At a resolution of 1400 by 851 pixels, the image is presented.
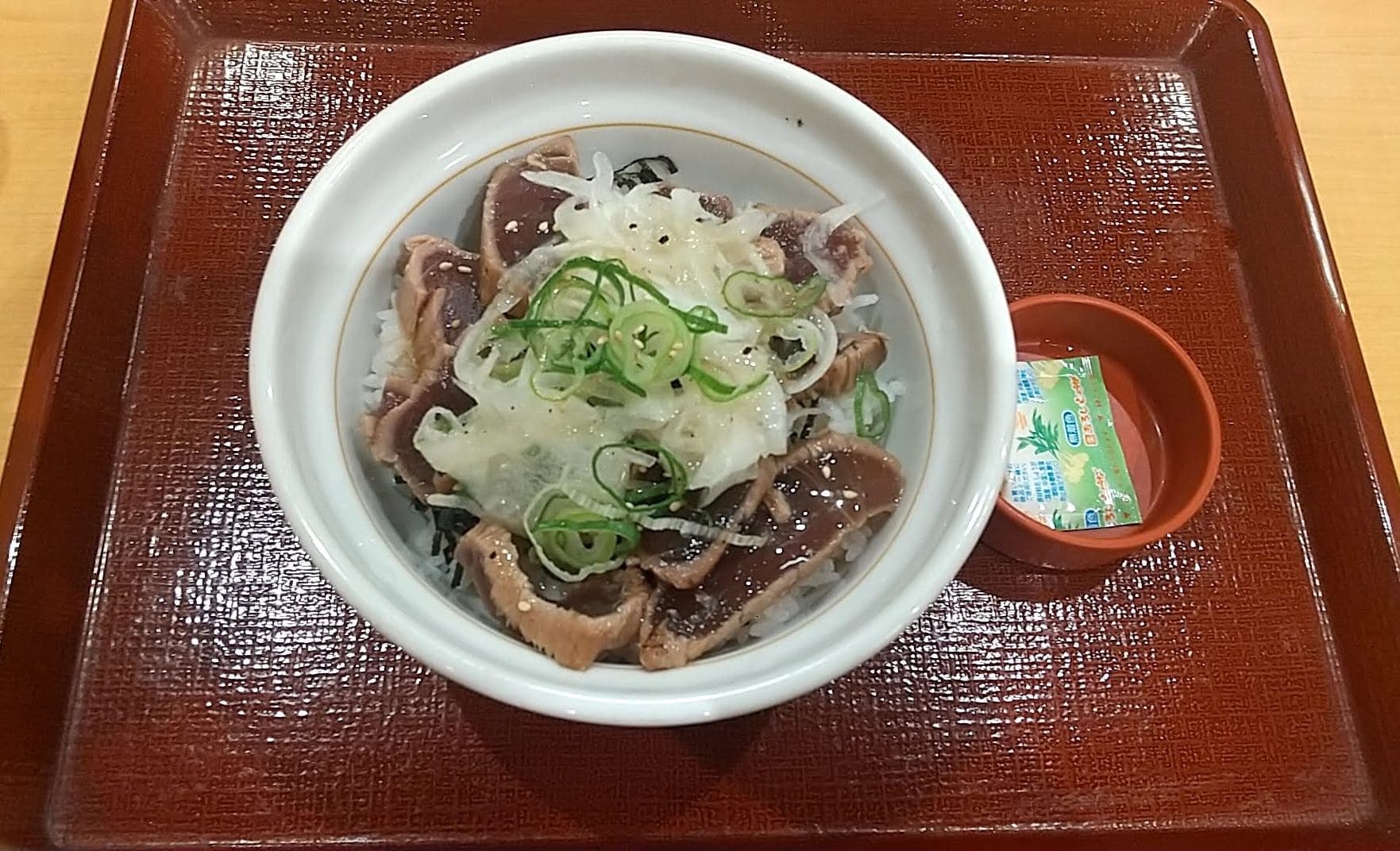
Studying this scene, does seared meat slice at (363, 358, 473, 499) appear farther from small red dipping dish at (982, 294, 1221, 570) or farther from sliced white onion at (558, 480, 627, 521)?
small red dipping dish at (982, 294, 1221, 570)

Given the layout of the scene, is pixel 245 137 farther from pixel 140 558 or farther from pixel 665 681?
pixel 665 681

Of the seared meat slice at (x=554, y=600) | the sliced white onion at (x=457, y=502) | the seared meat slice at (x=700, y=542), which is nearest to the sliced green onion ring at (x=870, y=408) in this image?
the seared meat slice at (x=700, y=542)

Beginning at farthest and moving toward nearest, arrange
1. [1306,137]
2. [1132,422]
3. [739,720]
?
[1306,137], [1132,422], [739,720]

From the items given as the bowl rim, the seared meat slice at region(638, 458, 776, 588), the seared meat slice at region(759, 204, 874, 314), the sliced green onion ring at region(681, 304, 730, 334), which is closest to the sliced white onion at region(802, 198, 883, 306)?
the seared meat slice at region(759, 204, 874, 314)

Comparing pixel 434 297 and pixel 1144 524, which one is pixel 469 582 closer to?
pixel 434 297

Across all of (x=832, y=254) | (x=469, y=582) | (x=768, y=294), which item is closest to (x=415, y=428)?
(x=469, y=582)

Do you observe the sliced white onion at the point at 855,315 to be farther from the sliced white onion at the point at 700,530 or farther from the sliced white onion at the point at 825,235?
the sliced white onion at the point at 700,530

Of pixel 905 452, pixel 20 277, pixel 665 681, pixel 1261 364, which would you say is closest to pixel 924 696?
pixel 905 452
